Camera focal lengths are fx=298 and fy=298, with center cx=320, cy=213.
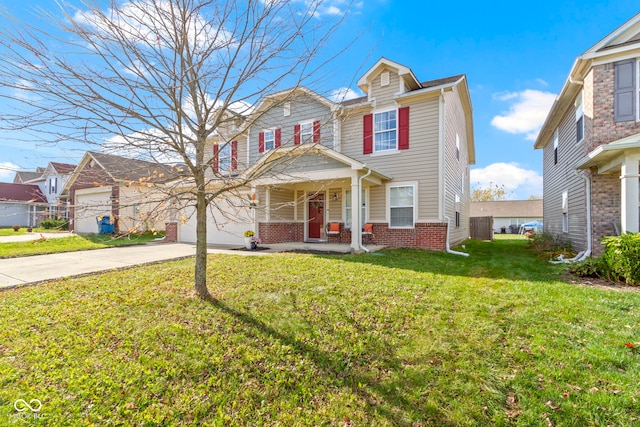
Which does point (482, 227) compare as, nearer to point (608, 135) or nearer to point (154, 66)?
point (608, 135)

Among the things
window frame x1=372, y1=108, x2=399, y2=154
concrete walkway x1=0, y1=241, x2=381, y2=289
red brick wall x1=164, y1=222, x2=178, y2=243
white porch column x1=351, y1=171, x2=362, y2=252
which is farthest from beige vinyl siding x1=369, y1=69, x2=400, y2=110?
red brick wall x1=164, y1=222, x2=178, y2=243

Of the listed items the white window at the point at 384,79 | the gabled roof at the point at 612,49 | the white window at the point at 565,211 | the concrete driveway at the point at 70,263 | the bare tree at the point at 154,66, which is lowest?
the concrete driveway at the point at 70,263

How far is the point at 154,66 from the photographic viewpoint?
14.2 ft

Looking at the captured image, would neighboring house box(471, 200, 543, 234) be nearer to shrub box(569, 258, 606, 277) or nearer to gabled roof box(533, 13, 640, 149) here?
gabled roof box(533, 13, 640, 149)

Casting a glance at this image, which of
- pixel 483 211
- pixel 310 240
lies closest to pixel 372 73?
pixel 310 240

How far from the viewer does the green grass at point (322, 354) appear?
8.48 ft

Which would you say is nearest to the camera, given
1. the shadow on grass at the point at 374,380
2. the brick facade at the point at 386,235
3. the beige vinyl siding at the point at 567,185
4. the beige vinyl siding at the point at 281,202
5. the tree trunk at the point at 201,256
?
the shadow on grass at the point at 374,380

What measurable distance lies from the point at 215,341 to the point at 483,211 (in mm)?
44411

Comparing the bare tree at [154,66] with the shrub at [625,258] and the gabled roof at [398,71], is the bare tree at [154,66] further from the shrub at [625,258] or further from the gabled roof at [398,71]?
the gabled roof at [398,71]

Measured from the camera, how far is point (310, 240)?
43.6 ft

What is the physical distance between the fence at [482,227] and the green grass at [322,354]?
15.1 meters

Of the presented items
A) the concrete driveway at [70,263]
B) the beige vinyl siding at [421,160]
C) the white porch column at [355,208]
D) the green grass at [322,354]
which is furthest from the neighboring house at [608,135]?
the concrete driveway at [70,263]

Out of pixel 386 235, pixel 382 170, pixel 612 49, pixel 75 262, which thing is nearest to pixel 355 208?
pixel 386 235

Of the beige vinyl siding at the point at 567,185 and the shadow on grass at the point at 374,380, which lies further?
the beige vinyl siding at the point at 567,185
